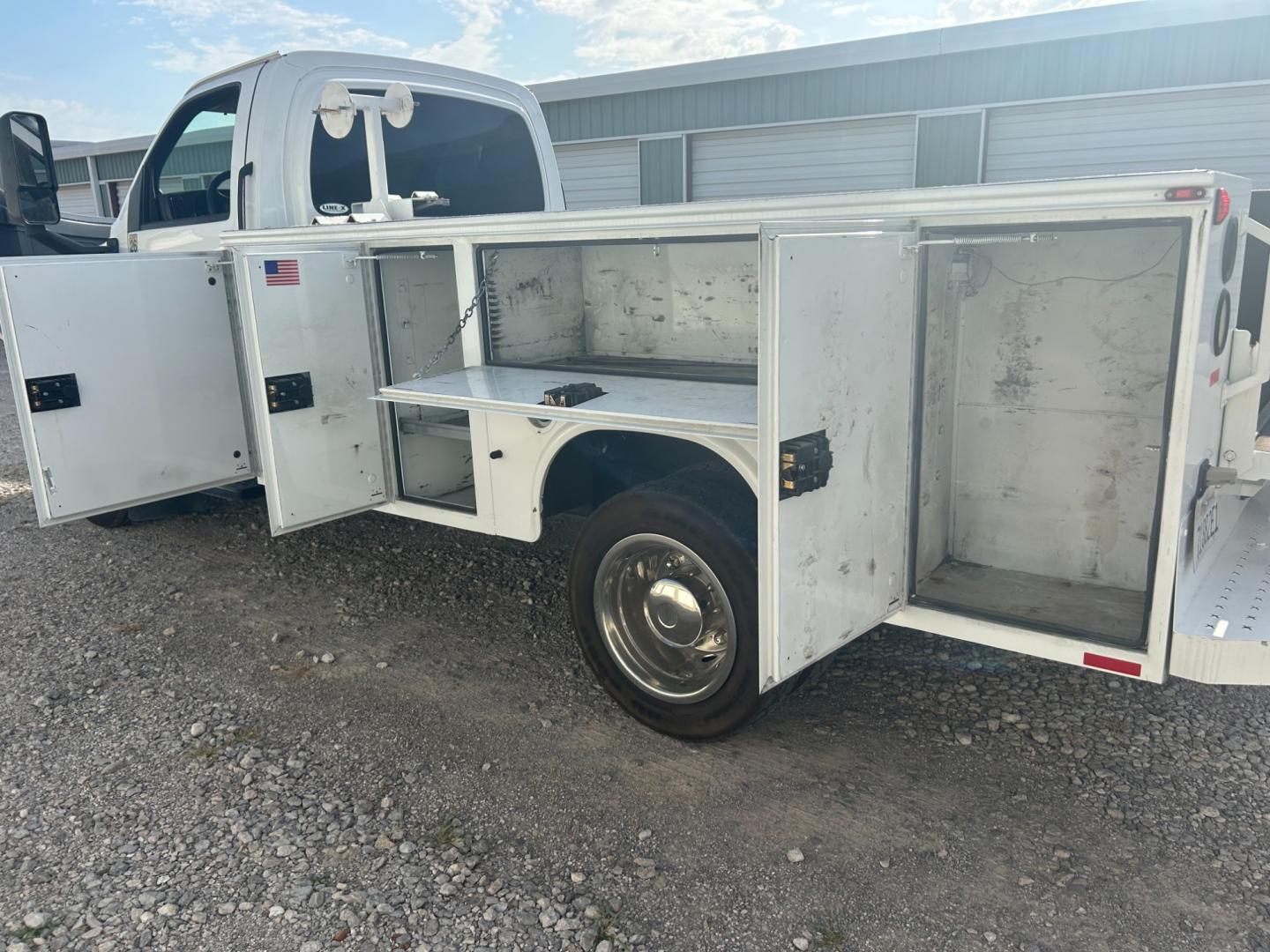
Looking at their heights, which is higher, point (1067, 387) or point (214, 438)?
point (1067, 387)

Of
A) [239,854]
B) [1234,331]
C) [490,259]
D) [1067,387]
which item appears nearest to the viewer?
[239,854]

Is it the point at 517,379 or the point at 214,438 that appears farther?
the point at 214,438

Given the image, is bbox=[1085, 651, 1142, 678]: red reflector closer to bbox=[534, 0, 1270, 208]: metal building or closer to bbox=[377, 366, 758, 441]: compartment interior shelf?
bbox=[377, 366, 758, 441]: compartment interior shelf

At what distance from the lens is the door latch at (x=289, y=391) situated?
3.96 metres

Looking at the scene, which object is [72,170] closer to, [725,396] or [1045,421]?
[725,396]

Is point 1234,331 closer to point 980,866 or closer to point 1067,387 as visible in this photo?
point 1067,387

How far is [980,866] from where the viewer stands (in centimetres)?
264

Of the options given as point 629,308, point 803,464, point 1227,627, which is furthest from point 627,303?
point 1227,627

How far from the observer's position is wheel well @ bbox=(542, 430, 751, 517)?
3824mm

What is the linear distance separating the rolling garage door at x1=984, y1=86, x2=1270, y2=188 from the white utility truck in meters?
8.70

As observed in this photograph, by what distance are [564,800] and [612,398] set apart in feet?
4.26

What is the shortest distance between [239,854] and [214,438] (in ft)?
7.96

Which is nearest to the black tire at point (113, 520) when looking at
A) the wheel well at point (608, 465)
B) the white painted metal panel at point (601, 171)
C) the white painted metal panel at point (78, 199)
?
the wheel well at point (608, 465)

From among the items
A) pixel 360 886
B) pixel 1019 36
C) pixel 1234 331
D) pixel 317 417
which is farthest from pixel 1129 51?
pixel 360 886
